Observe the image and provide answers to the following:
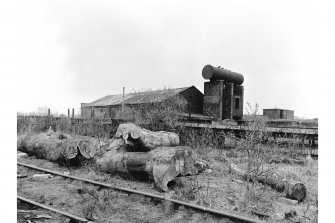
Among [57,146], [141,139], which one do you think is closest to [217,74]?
[57,146]

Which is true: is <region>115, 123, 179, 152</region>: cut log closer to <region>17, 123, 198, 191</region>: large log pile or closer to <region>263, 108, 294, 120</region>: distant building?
<region>17, 123, 198, 191</region>: large log pile

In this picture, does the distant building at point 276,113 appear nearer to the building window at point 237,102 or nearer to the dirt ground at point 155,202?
the building window at point 237,102

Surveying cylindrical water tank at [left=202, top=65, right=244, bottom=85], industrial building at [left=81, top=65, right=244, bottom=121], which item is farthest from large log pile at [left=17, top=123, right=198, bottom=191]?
cylindrical water tank at [left=202, top=65, right=244, bottom=85]

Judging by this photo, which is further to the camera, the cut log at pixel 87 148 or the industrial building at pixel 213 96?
the industrial building at pixel 213 96

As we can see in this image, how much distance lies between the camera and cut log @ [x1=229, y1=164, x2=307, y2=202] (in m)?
7.23

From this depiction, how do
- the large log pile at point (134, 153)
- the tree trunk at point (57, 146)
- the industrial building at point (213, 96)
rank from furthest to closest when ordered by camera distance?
1. the industrial building at point (213, 96)
2. the tree trunk at point (57, 146)
3. the large log pile at point (134, 153)

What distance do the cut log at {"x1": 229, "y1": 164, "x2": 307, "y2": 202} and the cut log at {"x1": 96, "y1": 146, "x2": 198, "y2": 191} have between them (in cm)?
186

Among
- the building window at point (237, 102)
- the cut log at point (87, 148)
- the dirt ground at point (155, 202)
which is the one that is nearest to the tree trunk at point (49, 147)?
the cut log at point (87, 148)

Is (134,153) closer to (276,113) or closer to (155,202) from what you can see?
(155,202)

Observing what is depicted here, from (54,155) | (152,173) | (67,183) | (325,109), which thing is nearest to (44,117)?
(54,155)

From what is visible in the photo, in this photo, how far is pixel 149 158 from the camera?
8.12 metres

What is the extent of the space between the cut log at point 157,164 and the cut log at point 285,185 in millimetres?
1862

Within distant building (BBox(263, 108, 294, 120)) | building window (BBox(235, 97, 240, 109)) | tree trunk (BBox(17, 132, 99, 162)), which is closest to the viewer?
tree trunk (BBox(17, 132, 99, 162))

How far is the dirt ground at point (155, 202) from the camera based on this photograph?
231 inches
